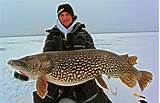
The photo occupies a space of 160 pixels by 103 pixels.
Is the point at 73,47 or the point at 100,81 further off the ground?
the point at 73,47

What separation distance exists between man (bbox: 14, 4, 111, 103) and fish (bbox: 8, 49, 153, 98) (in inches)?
1.2

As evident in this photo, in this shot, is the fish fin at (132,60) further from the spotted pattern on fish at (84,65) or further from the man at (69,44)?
the man at (69,44)

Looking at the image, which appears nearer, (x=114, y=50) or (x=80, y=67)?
(x=80, y=67)

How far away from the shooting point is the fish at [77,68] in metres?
1.04

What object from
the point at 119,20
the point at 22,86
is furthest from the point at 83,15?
the point at 22,86

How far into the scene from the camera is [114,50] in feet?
3.99

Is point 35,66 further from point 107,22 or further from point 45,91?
point 107,22

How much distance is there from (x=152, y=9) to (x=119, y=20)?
0.47ft

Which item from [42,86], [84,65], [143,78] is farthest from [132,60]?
[42,86]

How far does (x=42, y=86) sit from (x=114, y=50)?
0.32 m

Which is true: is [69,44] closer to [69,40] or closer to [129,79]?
[69,40]

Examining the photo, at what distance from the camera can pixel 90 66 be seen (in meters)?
1.08

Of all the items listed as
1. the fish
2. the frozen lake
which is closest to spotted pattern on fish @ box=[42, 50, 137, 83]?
the fish

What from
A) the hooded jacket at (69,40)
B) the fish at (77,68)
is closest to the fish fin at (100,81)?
the fish at (77,68)
